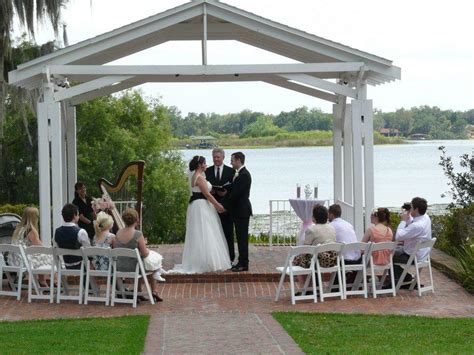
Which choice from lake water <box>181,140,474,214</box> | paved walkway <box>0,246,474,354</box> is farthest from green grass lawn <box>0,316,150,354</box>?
lake water <box>181,140,474,214</box>

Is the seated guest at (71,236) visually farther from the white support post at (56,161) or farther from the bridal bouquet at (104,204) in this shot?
the bridal bouquet at (104,204)

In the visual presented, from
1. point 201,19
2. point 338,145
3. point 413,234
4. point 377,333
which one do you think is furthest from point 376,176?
point 377,333

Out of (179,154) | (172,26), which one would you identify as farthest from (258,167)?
(172,26)

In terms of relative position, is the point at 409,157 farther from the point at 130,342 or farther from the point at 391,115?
the point at 130,342

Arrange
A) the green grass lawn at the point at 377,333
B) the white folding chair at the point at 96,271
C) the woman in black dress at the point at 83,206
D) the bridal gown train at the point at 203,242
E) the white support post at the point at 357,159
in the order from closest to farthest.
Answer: the green grass lawn at the point at 377,333 → the white folding chair at the point at 96,271 → the bridal gown train at the point at 203,242 → the white support post at the point at 357,159 → the woman in black dress at the point at 83,206

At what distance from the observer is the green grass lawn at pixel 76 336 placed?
10055 mm

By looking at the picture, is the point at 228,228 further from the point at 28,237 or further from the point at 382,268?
the point at 28,237

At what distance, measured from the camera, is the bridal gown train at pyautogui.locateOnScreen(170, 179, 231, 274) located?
15797 mm

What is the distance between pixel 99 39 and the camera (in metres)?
16.3

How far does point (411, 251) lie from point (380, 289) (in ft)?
2.05

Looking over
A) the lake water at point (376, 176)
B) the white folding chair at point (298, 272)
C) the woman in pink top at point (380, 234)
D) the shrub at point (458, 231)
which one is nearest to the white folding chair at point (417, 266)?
the woman in pink top at point (380, 234)

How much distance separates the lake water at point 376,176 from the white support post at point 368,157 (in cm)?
3152

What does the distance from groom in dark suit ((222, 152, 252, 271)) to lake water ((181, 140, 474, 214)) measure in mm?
31471

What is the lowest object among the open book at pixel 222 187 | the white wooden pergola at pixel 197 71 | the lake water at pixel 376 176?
the lake water at pixel 376 176
